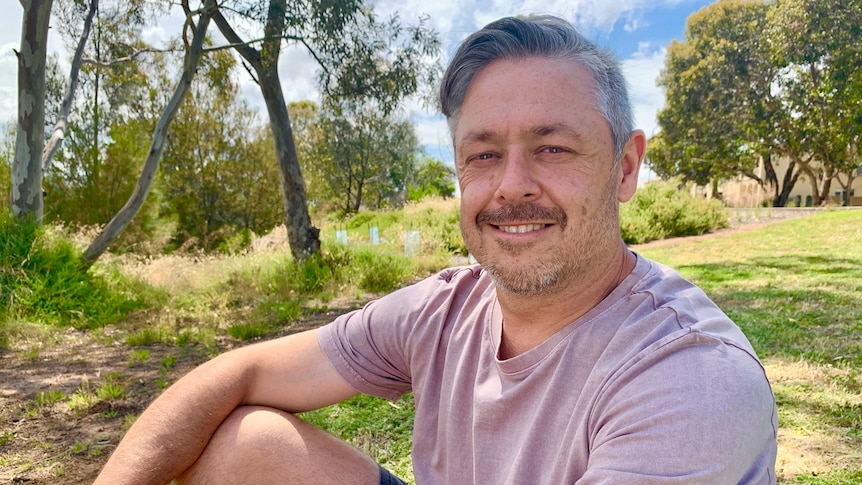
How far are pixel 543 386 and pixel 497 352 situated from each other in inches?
6.6

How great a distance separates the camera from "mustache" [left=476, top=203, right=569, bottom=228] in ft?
4.13

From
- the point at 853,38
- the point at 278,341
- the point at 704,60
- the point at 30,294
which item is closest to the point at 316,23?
the point at 30,294

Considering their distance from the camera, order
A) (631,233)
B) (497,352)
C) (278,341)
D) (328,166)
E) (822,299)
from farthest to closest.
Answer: (328,166), (631,233), (822,299), (278,341), (497,352)

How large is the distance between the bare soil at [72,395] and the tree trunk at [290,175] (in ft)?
7.46

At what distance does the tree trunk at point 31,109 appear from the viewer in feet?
20.1

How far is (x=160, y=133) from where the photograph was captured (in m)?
7.10

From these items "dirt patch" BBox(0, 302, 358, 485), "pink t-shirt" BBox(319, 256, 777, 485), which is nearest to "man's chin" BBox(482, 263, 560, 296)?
"pink t-shirt" BBox(319, 256, 777, 485)

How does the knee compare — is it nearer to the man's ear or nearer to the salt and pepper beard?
the salt and pepper beard

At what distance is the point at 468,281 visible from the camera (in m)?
1.57

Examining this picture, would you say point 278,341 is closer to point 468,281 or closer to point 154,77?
point 468,281

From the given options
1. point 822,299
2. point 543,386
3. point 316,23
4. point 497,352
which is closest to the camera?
point 543,386

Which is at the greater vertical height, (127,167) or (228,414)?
(127,167)

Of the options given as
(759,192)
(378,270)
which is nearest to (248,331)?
(378,270)

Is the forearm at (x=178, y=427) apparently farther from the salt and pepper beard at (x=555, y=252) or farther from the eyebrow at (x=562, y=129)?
the eyebrow at (x=562, y=129)
